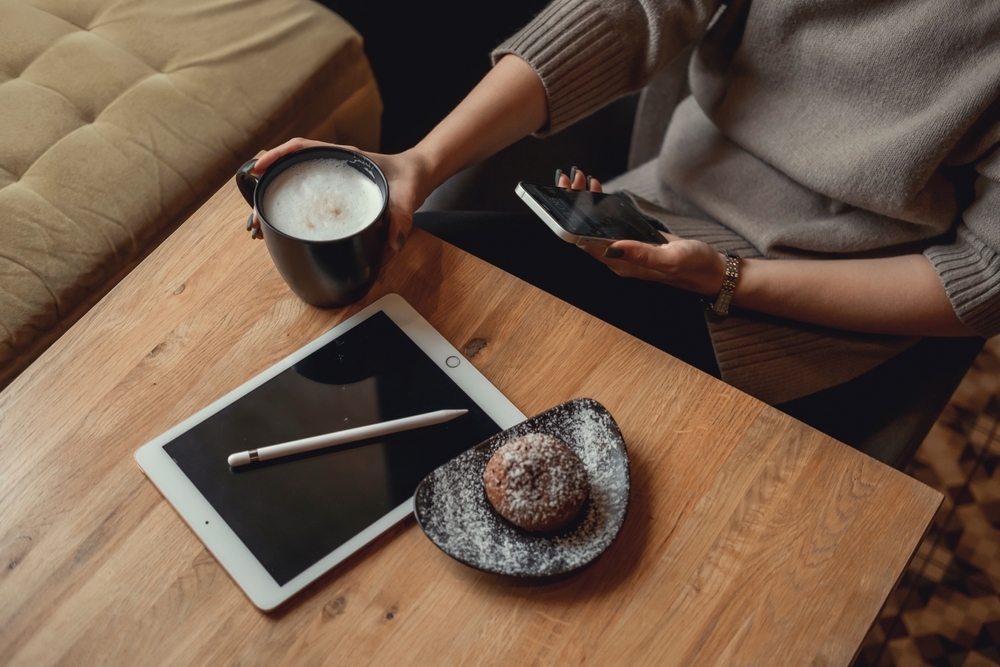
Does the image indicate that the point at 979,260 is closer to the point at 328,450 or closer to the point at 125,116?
the point at 328,450

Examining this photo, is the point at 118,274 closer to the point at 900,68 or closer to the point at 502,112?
the point at 502,112

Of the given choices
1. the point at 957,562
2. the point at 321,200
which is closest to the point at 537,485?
the point at 321,200

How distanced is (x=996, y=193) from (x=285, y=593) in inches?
32.1

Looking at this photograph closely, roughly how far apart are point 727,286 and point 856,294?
15 centimetres

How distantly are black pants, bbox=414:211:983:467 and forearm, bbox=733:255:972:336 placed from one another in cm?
6

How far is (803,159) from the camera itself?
88cm

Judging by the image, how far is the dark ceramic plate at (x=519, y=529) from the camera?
59 cm

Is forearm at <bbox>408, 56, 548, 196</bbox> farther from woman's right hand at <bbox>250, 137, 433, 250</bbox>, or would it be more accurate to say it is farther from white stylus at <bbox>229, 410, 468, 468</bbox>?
white stylus at <bbox>229, 410, 468, 468</bbox>

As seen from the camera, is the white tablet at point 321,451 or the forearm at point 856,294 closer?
the white tablet at point 321,451

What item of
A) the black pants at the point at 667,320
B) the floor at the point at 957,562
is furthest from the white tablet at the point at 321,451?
the floor at the point at 957,562

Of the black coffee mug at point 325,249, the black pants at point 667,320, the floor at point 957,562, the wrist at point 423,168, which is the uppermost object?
the black coffee mug at point 325,249

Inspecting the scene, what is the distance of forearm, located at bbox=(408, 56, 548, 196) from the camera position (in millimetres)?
861

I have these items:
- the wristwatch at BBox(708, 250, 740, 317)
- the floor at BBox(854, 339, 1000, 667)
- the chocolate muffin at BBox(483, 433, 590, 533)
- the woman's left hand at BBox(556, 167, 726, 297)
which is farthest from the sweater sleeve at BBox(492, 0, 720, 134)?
the floor at BBox(854, 339, 1000, 667)

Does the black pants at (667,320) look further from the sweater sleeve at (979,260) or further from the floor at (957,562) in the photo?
the floor at (957,562)
